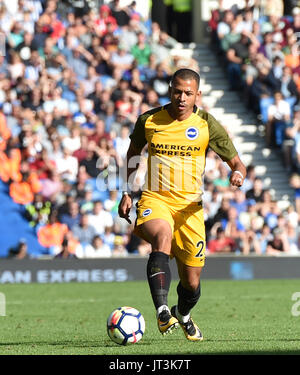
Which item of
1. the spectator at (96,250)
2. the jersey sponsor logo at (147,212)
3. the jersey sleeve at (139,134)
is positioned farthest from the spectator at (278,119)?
the jersey sponsor logo at (147,212)

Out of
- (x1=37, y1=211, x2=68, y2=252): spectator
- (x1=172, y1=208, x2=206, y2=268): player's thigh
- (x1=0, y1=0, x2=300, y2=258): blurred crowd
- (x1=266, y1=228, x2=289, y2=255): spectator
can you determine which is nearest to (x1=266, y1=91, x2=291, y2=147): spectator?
(x1=0, y1=0, x2=300, y2=258): blurred crowd

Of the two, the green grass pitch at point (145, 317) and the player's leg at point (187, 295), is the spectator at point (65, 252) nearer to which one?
the green grass pitch at point (145, 317)

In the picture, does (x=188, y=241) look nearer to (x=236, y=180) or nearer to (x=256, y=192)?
(x=236, y=180)

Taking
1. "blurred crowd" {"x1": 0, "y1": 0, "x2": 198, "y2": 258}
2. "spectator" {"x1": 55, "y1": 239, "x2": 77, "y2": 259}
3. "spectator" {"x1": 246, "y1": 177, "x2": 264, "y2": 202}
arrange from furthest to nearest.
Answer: "spectator" {"x1": 246, "y1": 177, "x2": 264, "y2": 202} < "blurred crowd" {"x1": 0, "y1": 0, "x2": 198, "y2": 258} < "spectator" {"x1": 55, "y1": 239, "x2": 77, "y2": 259}

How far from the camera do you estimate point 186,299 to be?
10203 mm

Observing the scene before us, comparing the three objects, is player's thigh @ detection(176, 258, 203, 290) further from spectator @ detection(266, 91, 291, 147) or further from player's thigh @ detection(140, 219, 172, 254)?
spectator @ detection(266, 91, 291, 147)

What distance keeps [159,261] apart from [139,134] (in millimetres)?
1342

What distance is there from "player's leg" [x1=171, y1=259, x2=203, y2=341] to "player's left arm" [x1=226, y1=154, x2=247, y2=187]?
0.90m

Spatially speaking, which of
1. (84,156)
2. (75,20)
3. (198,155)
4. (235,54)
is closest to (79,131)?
(84,156)

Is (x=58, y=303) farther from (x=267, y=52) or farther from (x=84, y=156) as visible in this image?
Result: (x=267, y=52)

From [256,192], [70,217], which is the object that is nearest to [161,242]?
[70,217]

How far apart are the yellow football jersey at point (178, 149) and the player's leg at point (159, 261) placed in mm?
483

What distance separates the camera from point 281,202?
23938mm

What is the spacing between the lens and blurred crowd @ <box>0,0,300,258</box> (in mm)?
20656
